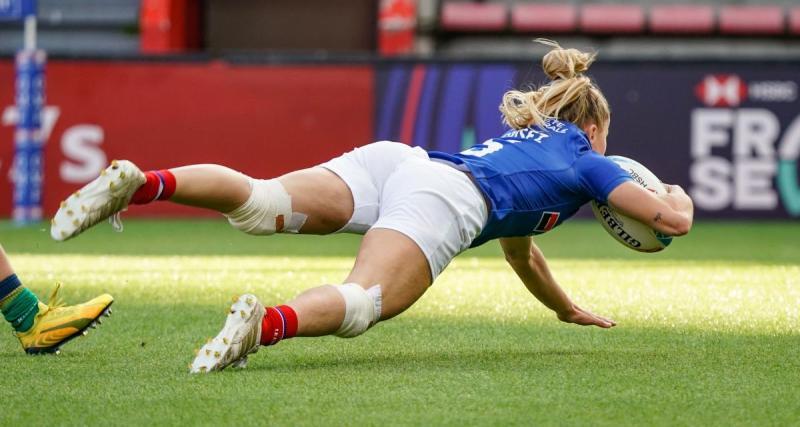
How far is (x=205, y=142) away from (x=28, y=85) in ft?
5.78

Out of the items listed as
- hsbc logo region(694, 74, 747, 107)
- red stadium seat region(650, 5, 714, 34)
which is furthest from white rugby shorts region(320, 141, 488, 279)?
red stadium seat region(650, 5, 714, 34)

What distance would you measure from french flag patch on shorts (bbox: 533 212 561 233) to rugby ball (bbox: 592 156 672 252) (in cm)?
17

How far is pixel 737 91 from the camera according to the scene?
516 inches

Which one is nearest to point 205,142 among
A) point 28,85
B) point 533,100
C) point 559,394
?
point 28,85

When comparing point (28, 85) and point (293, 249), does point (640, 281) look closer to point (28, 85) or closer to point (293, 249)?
point (293, 249)

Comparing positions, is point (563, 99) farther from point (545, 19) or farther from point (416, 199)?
point (545, 19)

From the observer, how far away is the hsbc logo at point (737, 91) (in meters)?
13.1

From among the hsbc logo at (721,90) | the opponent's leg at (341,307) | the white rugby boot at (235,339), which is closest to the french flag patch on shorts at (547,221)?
the opponent's leg at (341,307)

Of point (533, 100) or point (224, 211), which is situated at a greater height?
point (533, 100)

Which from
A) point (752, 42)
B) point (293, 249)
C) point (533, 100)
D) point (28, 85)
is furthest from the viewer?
point (752, 42)

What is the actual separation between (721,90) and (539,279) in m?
8.39

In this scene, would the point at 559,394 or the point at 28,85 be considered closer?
the point at 559,394

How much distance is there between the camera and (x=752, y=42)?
18984mm

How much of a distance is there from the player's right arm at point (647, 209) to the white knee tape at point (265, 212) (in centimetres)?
110
